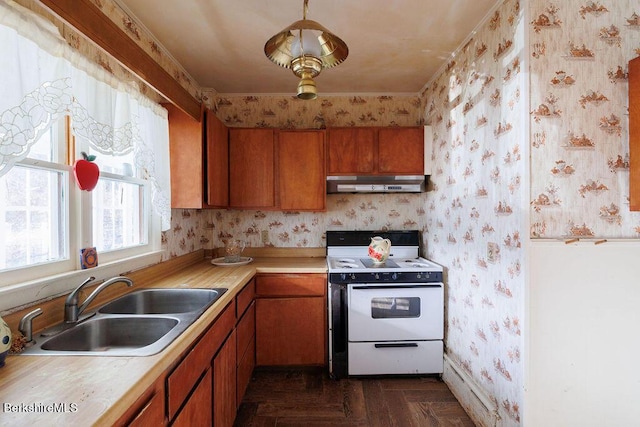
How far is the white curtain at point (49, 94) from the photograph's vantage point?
3.15 ft

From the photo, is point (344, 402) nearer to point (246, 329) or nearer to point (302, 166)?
point (246, 329)

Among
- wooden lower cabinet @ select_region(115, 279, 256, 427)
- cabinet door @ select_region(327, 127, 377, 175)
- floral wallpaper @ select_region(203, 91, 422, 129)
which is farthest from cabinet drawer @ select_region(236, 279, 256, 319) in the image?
floral wallpaper @ select_region(203, 91, 422, 129)

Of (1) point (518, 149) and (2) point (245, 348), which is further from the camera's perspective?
(2) point (245, 348)

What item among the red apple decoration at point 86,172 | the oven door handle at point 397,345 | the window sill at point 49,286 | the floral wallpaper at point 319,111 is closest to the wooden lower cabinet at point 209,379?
the window sill at point 49,286

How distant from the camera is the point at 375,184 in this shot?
2.78m

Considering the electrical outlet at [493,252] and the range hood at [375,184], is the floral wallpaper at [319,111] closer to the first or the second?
the range hood at [375,184]

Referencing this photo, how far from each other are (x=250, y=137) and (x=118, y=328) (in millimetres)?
1865

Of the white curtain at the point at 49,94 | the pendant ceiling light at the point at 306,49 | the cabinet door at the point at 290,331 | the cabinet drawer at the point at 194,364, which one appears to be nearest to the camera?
the white curtain at the point at 49,94

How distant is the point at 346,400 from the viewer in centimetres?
216

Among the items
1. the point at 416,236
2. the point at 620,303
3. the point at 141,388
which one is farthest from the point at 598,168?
the point at 141,388

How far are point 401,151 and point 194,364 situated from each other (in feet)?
7.59

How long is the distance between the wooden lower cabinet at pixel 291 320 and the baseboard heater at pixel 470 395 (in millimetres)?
957

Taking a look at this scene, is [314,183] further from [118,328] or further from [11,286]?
[11,286]

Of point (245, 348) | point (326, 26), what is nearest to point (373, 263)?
point (245, 348)
